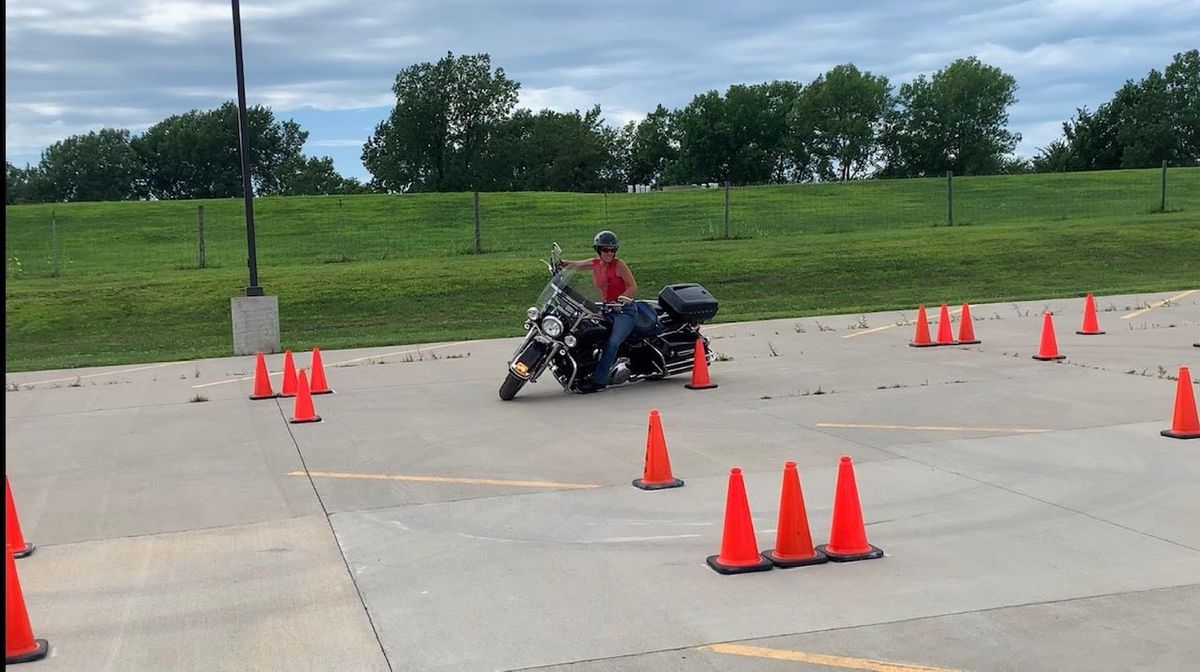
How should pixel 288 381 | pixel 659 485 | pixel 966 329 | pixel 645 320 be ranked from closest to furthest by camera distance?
pixel 659 485 < pixel 645 320 < pixel 288 381 < pixel 966 329

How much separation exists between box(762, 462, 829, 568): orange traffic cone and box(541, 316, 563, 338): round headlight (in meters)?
6.51

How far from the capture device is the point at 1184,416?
384 inches

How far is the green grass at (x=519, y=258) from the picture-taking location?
75.5 feet

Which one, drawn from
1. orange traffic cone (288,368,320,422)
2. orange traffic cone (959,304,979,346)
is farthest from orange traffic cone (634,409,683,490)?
orange traffic cone (959,304,979,346)

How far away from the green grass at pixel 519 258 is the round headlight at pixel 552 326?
713cm

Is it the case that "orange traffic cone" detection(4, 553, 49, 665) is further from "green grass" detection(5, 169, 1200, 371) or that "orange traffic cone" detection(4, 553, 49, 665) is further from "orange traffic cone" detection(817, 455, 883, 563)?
"green grass" detection(5, 169, 1200, 371)

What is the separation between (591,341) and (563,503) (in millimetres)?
5300

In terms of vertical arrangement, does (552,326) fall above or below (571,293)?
below

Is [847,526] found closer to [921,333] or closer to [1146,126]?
[921,333]

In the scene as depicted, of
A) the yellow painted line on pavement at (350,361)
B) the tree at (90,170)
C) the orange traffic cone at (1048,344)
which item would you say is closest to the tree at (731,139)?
the tree at (90,170)

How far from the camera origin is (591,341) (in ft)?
44.0

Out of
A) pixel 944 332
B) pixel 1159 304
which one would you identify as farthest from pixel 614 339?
pixel 1159 304

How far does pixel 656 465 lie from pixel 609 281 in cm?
504

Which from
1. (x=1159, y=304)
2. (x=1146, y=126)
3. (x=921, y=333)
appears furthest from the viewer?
(x=1146, y=126)
